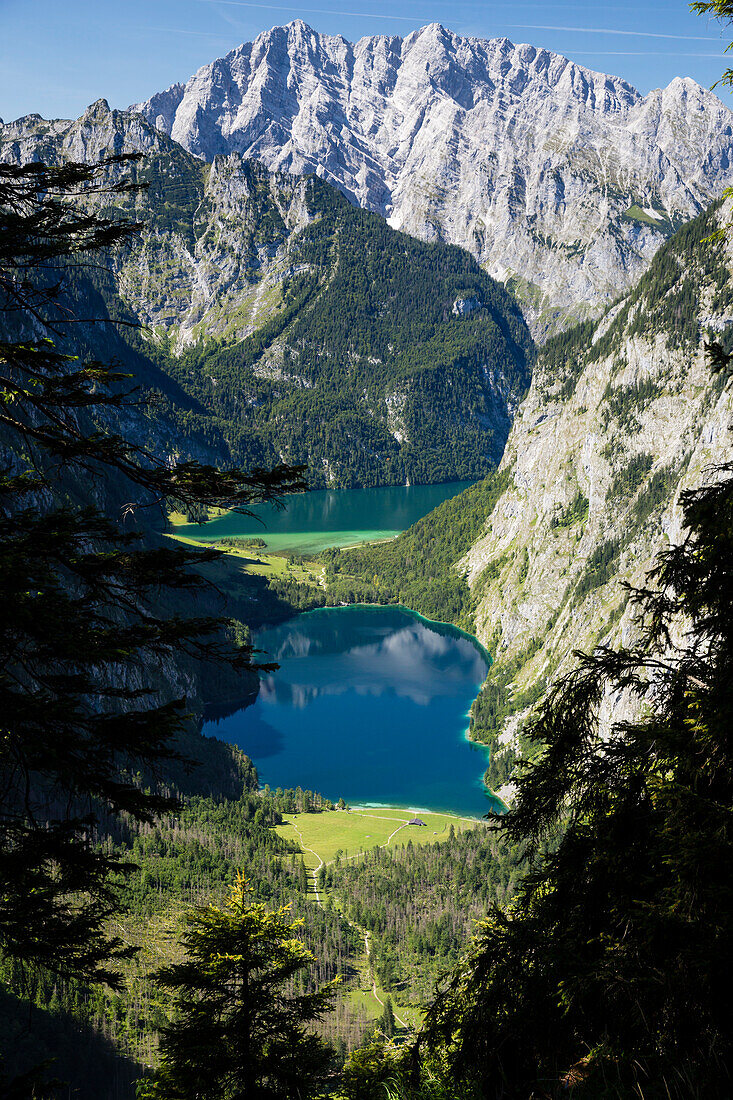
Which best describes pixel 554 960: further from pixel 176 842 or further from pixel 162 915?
pixel 176 842

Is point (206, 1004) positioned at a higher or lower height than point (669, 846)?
lower

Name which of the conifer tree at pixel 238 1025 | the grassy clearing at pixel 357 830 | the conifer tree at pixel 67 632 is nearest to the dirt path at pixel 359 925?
the grassy clearing at pixel 357 830

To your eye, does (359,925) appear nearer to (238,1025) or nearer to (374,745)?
(374,745)

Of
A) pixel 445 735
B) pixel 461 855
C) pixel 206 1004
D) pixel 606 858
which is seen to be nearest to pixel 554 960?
pixel 606 858

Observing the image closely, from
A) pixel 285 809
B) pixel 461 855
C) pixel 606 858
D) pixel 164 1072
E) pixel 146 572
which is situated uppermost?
pixel 285 809

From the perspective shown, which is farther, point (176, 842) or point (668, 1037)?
point (176, 842)

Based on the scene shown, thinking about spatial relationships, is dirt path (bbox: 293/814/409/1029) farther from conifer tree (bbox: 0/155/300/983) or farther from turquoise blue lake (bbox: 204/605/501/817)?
conifer tree (bbox: 0/155/300/983)
